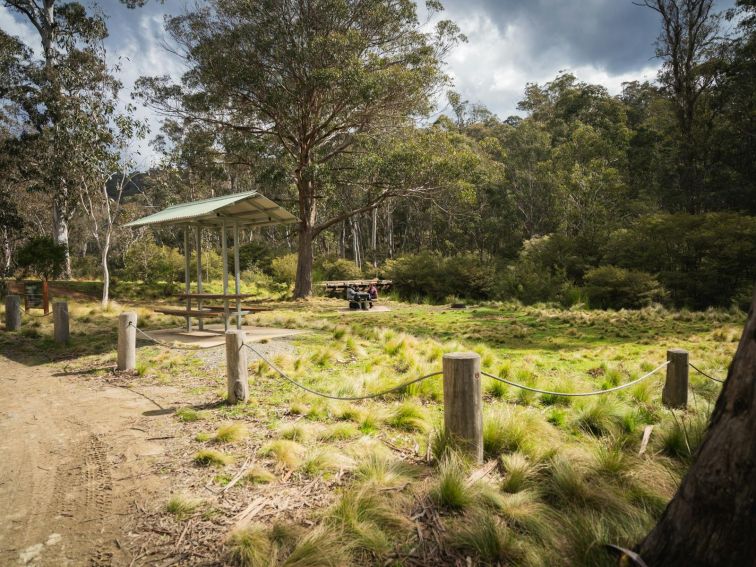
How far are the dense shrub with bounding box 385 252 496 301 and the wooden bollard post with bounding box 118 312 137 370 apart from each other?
14.4m

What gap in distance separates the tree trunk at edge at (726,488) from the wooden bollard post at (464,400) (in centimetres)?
162

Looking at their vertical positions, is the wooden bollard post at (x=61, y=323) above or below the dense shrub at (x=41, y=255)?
below

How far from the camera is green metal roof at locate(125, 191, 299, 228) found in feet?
28.6

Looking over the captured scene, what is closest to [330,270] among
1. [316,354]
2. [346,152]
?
[346,152]

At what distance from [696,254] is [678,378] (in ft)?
44.3

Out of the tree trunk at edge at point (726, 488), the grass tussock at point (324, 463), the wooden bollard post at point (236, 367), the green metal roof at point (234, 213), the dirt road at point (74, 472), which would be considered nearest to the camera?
the tree trunk at edge at point (726, 488)

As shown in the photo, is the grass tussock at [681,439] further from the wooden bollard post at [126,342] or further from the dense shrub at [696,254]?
the dense shrub at [696,254]

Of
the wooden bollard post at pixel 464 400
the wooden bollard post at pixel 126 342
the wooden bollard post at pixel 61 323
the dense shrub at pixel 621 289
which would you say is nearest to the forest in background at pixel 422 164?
the dense shrub at pixel 621 289

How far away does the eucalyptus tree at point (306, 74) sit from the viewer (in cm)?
1569

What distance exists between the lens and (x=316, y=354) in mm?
7246

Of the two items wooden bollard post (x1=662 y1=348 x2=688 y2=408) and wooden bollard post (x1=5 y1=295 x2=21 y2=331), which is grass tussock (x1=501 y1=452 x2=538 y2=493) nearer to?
wooden bollard post (x1=662 y1=348 x2=688 y2=408)

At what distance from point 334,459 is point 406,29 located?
1731 centimetres

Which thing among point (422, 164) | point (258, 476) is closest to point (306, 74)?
point (422, 164)

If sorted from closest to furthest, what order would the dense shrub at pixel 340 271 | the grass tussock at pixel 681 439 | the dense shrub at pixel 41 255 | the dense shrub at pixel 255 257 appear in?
1. the grass tussock at pixel 681 439
2. the dense shrub at pixel 41 255
3. the dense shrub at pixel 340 271
4. the dense shrub at pixel 255 257
